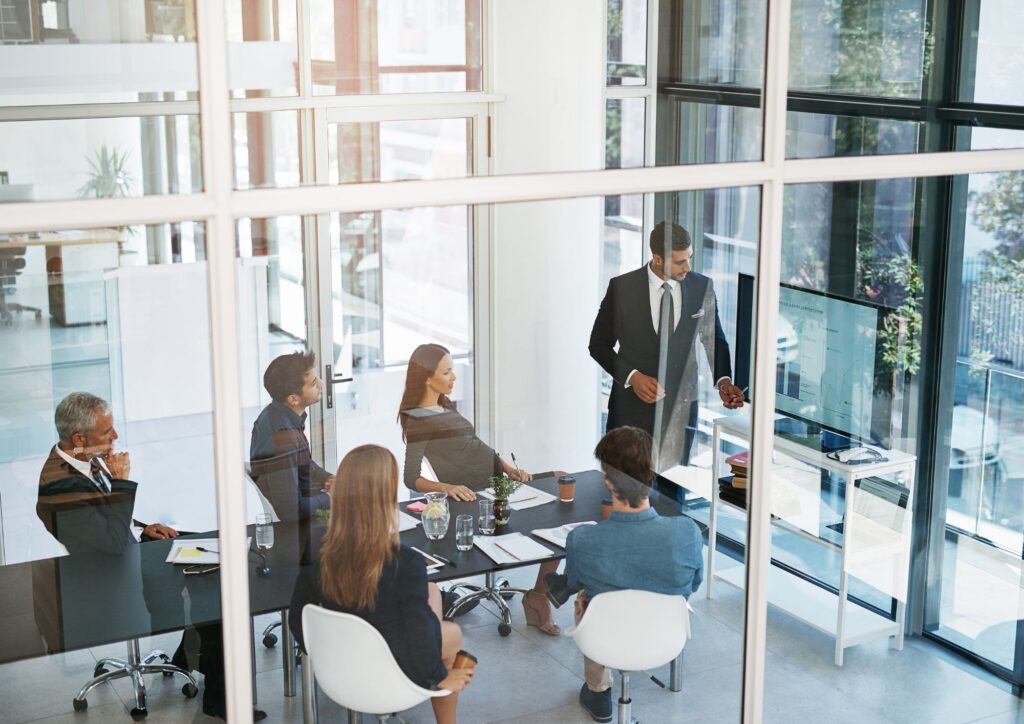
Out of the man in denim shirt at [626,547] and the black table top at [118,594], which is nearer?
the black table top at [118,594]

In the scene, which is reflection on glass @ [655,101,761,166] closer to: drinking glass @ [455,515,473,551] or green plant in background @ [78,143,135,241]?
drinking glass @ [455,515,473,551]

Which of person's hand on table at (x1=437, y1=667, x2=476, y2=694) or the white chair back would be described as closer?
person's hand on table at (x1=437, y1=667, x2=476, y2=694)

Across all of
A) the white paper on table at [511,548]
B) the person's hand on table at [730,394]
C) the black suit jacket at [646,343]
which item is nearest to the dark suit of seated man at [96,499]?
→ the white paper on table at [511,548]

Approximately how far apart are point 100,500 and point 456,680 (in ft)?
2.91

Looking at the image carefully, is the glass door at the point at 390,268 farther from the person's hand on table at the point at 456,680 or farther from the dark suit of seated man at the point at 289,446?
the person's hand on table at the point at 456,680

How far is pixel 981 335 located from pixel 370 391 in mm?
2093

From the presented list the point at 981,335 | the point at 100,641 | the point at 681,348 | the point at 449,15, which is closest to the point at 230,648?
the point at 100,641

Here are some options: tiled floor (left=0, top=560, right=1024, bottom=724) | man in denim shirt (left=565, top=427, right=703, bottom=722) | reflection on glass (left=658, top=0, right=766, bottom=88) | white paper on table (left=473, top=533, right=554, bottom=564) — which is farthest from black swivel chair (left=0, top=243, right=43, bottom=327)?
reflection on glass (left=658, top=0, right=766, bottom=88)

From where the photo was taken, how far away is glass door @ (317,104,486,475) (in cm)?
230

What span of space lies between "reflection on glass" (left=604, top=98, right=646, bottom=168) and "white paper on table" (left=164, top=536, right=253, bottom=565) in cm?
116

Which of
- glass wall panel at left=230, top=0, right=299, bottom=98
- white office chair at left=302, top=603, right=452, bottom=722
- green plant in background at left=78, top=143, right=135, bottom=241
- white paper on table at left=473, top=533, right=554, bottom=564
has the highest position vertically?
glass wall panel at left=230, top=0, right=299, bottom=98

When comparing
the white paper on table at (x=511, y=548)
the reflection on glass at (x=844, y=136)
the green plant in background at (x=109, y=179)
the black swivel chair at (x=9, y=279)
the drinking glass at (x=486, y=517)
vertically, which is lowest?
the white paper on table at (x=511, y=548)

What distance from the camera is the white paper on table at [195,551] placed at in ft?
7.25

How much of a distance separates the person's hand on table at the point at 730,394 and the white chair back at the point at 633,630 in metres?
0.51
